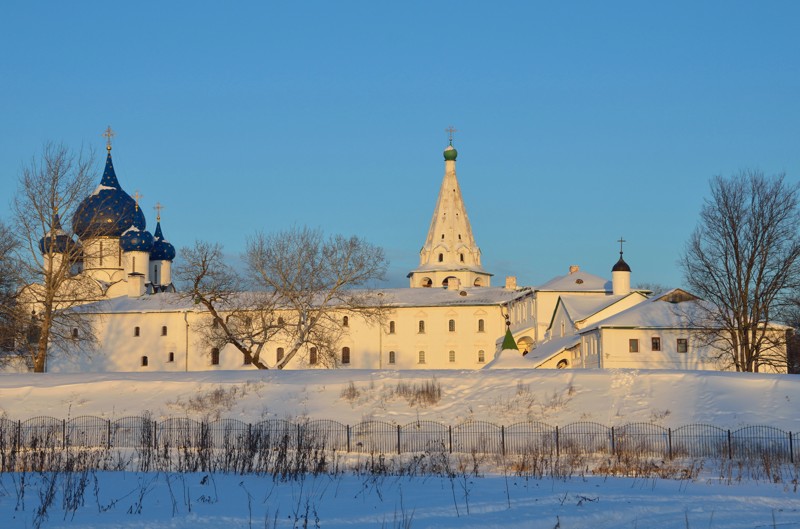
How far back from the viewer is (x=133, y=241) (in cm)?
7950

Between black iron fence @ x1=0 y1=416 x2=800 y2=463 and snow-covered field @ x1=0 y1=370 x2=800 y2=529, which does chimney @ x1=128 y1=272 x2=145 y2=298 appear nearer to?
snow-covered field @ x1=0 y1=370 x2=800 y2=529

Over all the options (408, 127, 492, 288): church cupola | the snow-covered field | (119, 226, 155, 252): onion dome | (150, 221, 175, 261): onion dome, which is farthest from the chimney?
the snow-covered field

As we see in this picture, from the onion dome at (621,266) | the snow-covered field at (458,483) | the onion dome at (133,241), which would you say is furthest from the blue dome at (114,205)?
the snow-covered field at (458,483)

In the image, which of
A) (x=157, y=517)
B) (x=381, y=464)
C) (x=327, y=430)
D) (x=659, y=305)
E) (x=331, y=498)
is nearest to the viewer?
(x=157, y=517)

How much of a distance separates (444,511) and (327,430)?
52.8ft

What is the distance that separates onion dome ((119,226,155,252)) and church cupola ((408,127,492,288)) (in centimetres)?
2622

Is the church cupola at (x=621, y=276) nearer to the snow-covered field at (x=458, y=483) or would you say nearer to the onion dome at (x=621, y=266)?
the onion dome at (x=621, y=266)

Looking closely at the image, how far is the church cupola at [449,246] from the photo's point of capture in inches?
3716

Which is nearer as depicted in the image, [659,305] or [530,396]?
[530,396]

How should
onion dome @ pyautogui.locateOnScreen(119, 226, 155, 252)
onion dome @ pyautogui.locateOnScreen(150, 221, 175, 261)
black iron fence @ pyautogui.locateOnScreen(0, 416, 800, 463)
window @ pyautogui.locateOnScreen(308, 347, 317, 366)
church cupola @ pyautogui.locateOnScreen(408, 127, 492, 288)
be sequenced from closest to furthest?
1. black iron fence @ pyautogui.locateOnScreen(0, 416, 800, 463)
2. window @ pyautogui.locateOnScreen(308, 347, 317, 366)
3. onion dome @ pyautogui.locateOnScreen(119, 226, 155, 252)
4. onion dome @ pyautogui.locateOnScreen(150, 221, 175, 261)
5. church cupola @ pyautogui.locateOnScreen(408, 127, 492, 288)

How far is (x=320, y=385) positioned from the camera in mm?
35094

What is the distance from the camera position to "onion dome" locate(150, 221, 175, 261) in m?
85.4

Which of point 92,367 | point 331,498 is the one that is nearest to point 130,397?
point 331,498

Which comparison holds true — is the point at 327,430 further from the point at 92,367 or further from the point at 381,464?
the point at 92,367
